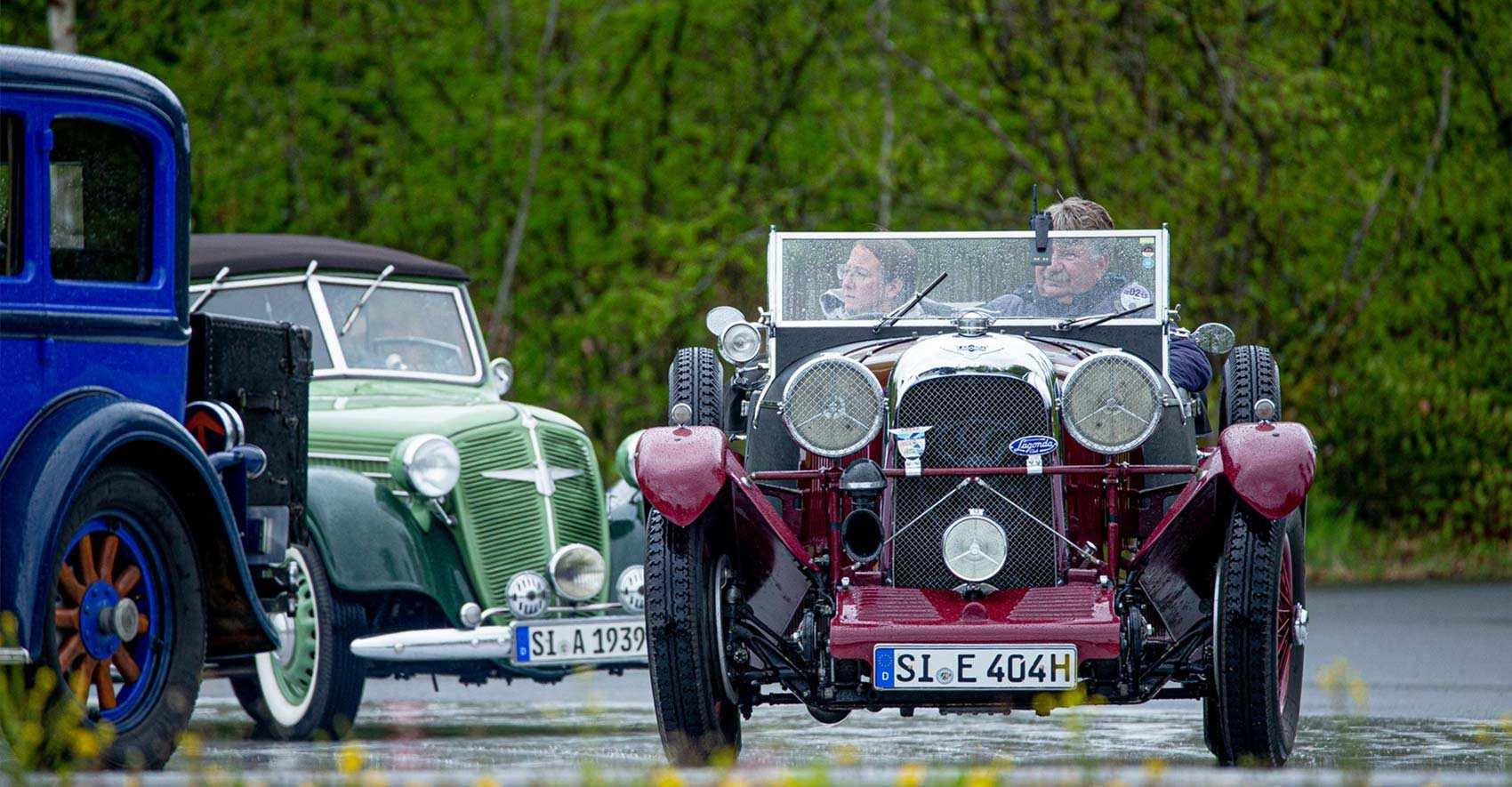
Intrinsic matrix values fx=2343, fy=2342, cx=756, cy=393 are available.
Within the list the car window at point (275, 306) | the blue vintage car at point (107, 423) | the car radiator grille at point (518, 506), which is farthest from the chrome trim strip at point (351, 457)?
the blue vintage car at point (107, 423)

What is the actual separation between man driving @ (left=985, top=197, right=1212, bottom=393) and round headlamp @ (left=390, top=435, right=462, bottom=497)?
251 centimetres

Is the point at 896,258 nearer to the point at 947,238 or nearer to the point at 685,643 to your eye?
the point at 947,238

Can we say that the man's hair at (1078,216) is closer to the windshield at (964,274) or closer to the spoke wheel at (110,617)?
the windshield at (964,274)

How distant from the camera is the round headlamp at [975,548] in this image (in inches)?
266

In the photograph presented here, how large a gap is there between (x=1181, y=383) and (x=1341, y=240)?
34.7 feet

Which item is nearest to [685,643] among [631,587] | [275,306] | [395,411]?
[631,587]

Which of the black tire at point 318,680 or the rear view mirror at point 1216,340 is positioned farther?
the black tire at point 318,680

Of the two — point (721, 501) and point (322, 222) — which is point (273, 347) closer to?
point (721, 501)

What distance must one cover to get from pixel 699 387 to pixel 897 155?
36.5 ft

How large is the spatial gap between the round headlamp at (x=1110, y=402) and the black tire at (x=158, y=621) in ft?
8.48

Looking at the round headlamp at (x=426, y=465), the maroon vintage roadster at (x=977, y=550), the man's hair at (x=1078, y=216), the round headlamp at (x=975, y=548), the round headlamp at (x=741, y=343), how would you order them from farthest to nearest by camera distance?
the round headlamp at (x=426, y=465)
the man's hair at (x=1078, y=216)
the round headlamp at (x=741, y=343)
the round headlamp at (x=975, y=548)
the maroon vintage roadster at (x=977, y=550)

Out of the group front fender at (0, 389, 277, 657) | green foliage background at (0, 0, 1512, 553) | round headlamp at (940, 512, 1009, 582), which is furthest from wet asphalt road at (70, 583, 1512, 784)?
green foliage background at (0, 0, 1512, 553)

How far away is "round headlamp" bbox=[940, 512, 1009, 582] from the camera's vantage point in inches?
266

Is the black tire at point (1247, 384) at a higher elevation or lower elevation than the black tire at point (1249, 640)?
higher
